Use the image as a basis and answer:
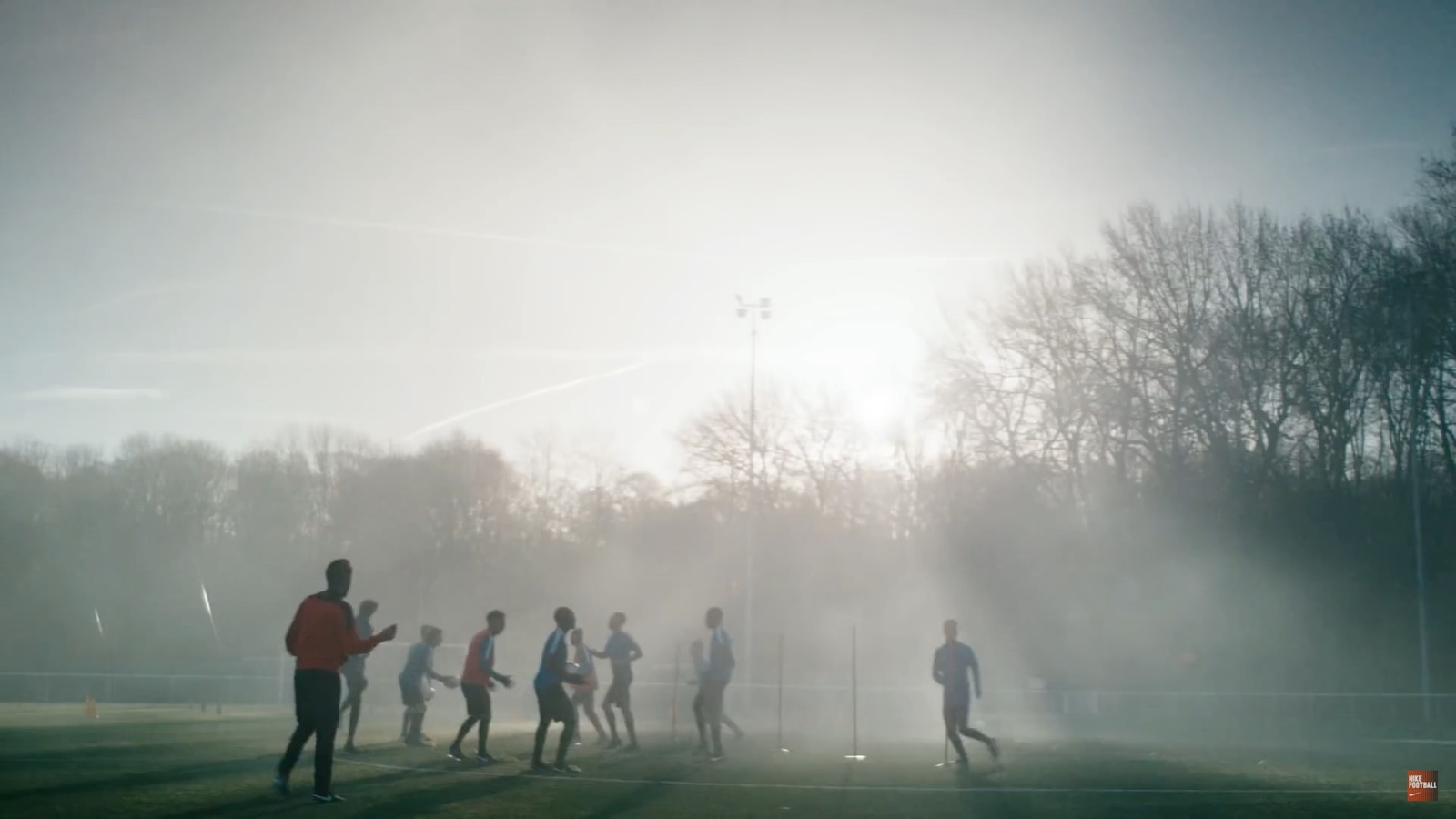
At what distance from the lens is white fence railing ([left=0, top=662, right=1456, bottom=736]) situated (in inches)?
Answer: 1293

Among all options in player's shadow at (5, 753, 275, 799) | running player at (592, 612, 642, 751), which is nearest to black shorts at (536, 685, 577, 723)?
player's shadow at (5, 753, 275, 799)

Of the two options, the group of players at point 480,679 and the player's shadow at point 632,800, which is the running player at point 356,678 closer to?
the group of players at point 480,679

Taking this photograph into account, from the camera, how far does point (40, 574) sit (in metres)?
65.1

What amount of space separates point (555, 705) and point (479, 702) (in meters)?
2.38

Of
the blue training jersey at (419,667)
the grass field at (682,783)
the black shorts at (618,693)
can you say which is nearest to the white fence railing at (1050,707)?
the black shorts at (618,693)

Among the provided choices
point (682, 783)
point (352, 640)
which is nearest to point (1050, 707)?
point (682, 783)

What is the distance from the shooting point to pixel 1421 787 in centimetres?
1564

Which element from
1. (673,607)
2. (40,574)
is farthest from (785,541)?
(40,574)

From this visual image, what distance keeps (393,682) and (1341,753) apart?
93.0 feet

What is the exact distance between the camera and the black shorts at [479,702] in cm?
1833

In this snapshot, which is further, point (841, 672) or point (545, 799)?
point (841, 672)

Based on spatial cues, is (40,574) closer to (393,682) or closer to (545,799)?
(393,682)

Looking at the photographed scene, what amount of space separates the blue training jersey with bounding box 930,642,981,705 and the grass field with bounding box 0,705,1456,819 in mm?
1079

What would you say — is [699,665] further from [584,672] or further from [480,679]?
[480,679]
